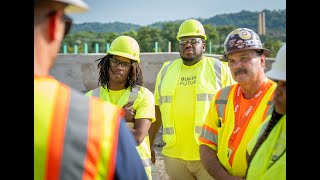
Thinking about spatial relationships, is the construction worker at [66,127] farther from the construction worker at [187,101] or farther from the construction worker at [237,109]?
the construction worker at [187,101]

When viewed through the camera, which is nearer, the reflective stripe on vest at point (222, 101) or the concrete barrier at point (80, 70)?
the reflective stripe on vest at point (222, 101)

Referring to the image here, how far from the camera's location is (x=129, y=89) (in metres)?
4.07

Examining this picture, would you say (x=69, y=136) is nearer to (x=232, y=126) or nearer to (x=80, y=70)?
(x=232, y=126)

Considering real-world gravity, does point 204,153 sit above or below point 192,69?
below

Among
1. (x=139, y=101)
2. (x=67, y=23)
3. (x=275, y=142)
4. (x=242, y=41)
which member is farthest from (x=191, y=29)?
(x=67, y=23)

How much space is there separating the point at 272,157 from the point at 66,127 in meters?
1.14

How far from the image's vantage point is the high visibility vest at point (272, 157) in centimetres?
206

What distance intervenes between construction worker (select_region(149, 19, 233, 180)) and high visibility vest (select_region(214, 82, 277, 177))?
118cm

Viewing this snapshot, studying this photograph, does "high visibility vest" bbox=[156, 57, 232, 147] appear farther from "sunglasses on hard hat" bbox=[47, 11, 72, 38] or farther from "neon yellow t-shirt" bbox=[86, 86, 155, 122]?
"sunglasses on hard hat" bbox=[47, 11, 72, 38]

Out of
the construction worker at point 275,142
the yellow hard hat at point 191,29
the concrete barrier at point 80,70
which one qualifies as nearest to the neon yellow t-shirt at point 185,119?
the yellow hard hat at point 191,29
